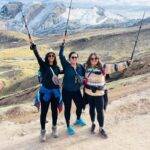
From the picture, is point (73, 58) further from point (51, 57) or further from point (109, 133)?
point (109, 133)

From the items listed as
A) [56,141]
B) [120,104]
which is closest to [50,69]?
[56,141]

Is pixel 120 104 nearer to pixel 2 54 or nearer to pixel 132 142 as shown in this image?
pixel 132 142

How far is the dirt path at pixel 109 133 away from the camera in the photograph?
1342 centimetres

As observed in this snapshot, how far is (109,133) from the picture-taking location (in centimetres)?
1430

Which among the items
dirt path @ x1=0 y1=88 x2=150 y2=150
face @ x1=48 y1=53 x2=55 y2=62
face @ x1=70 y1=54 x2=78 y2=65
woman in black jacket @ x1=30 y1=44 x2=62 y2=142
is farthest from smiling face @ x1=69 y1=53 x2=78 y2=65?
dirt path @ x1=0 y1=88 x2=150 y2=150

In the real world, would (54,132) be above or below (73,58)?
below

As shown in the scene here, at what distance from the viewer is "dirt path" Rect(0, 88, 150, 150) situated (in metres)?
13.4

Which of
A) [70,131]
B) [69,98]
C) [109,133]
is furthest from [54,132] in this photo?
[109,133]

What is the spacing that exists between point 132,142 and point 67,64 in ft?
9.10

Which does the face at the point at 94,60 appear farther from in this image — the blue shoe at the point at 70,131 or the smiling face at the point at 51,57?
the blue shoe at the point at 70,131

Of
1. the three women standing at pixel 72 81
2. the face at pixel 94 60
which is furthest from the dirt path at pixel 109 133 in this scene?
the face at pixel 94 60

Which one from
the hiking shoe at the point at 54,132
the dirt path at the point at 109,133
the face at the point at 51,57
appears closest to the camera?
the face at the point at 51,57

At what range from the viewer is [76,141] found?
44.9ft

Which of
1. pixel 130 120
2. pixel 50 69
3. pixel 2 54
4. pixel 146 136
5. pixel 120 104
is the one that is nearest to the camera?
pixel 50 69
